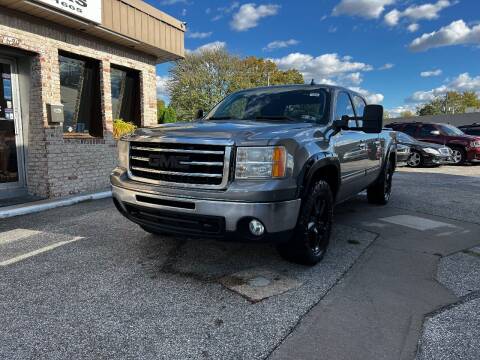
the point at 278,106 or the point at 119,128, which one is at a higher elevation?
the point at 278,106

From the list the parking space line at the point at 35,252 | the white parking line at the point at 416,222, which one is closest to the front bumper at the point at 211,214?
the parking space line at the point at 35,252

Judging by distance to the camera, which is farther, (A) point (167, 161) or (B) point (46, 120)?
(B) point (46, 120)

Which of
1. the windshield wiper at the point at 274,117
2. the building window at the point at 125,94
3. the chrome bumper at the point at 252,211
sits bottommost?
the chrome bumper at the point at 252,211

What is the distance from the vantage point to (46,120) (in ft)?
21.7

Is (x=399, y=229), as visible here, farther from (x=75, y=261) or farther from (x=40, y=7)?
(x=40, y=7)

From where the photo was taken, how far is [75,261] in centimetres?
365

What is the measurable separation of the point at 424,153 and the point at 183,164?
12646 mm

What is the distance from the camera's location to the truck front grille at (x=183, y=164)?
116 inches

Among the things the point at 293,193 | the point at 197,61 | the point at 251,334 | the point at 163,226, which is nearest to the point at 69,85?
the point at 163,226

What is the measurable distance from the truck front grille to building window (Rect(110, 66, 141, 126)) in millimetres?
5689

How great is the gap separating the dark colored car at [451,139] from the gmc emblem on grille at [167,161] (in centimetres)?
1248

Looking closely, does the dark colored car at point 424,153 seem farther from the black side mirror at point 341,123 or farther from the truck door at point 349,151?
the black side mirror at point 341,123

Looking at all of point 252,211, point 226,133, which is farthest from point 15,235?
point 252,211

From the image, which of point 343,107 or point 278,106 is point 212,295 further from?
point 343,107
